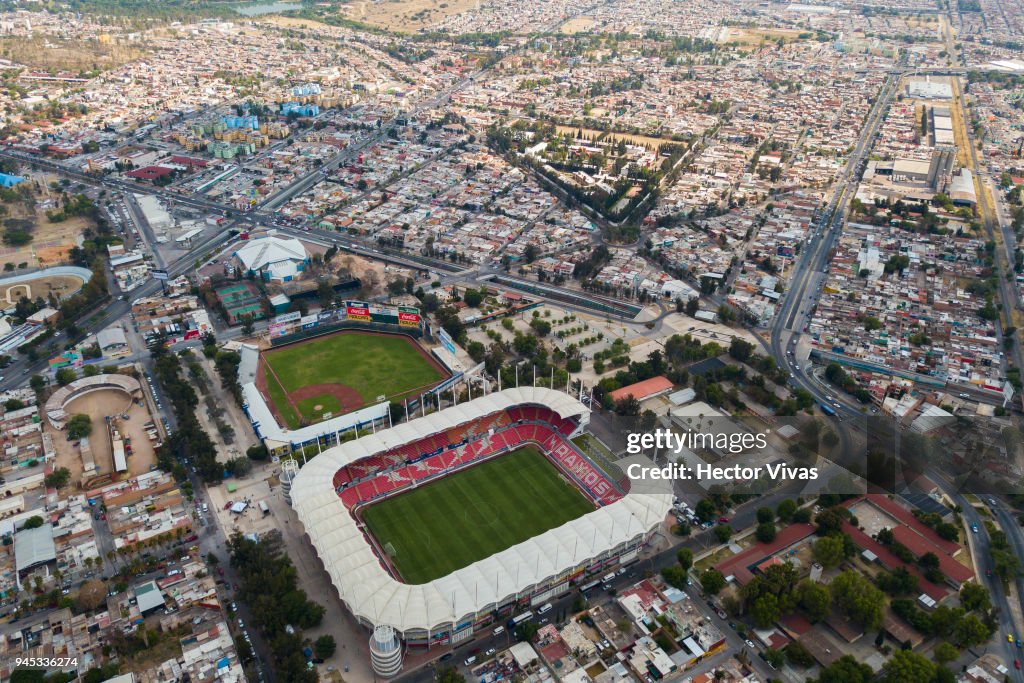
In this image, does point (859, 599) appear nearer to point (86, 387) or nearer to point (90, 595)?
point (90, 595)

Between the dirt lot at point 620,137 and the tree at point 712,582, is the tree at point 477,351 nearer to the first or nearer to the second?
the tree at point 712,582

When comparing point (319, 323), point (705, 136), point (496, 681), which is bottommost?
point (496, 681)

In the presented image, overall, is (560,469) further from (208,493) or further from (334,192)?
(334,192)

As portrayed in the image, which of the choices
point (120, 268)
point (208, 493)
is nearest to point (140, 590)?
point (208, 493)

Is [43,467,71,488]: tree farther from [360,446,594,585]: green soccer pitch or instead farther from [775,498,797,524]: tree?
[775,498,797,524]: tree

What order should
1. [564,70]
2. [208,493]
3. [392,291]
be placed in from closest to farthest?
1. [208,493]
2. [392,291]
3. [564,70]

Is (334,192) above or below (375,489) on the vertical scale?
above
